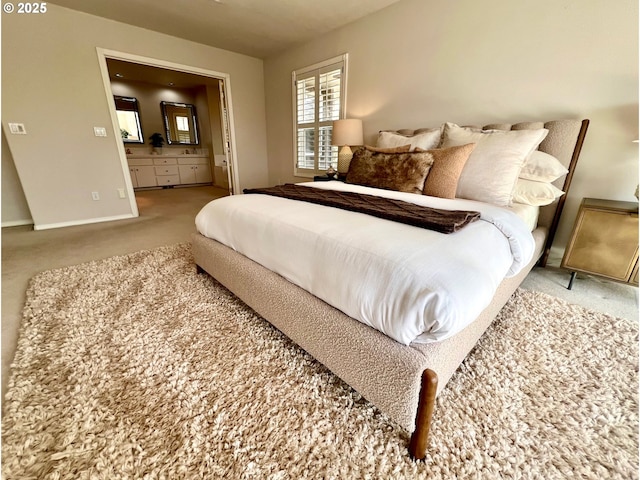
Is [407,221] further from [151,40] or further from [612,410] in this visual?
[151,40]

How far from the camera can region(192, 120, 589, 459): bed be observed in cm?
78

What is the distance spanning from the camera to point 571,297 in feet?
5.75

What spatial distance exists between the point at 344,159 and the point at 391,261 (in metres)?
2.42

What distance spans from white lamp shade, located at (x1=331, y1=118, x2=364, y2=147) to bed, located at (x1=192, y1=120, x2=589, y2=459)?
113cm

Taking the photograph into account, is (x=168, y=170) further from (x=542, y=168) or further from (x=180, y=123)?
(x=542, y=168)

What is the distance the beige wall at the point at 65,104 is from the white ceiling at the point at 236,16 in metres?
0.20

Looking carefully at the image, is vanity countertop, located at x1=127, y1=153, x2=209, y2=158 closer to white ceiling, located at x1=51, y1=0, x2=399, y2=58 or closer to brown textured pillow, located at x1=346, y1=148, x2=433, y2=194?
white ceiling, located at x1=51, y1=0, x2=399, y2=58

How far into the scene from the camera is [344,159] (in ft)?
9.95

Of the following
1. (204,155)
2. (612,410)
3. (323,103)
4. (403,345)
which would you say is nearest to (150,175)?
(204,155)

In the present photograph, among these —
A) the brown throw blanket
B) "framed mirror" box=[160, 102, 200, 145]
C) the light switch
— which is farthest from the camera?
"framed mirror" box=[160, 102, 200, 145]

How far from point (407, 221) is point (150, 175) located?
6966 millimetres

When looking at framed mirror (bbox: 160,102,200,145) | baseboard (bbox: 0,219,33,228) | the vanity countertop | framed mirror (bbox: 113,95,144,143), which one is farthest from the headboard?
framed mirror (bbox: 113,95,144,143)

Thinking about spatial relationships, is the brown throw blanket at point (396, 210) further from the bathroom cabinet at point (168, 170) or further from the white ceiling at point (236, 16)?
the bathroom cabinet at point (168, 170)

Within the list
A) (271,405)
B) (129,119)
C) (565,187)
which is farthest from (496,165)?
(129,119)
